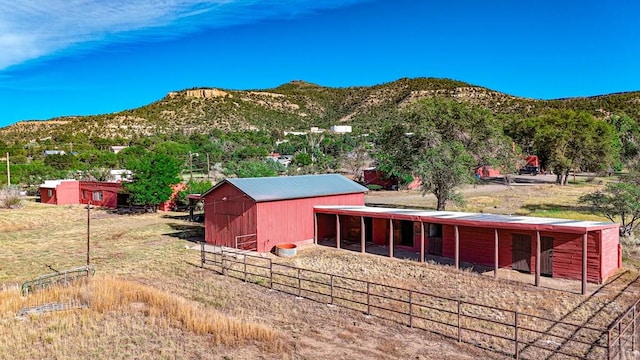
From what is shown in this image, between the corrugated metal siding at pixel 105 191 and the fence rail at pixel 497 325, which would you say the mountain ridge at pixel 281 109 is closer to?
the corrugated metal siding at pixel 105 191

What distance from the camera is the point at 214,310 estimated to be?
14.7 m

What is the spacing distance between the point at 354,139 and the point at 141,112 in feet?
206

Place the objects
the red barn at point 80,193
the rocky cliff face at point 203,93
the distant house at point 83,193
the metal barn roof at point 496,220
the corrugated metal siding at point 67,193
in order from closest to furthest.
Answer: the metal barn roof at point 496,220 → the distant house at point 83,193 → the red barn at point 80,193 → the corrugated metal siding at point 67,193 → the rocky cliff face at point 203,93

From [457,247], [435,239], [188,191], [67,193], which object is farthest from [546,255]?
[67,193]

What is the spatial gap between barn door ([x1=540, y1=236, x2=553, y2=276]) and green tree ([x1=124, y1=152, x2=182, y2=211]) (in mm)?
30394

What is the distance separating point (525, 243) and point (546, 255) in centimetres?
89

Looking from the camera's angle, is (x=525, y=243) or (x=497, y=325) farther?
(x=525, y=243)

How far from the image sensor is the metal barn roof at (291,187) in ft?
80.3

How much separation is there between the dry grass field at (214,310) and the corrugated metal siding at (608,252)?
533 millimetres

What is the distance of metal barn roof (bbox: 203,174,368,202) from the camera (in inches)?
964

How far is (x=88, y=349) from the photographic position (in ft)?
39.1

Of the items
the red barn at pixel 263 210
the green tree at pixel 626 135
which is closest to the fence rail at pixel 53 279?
the red barn at pixel 263 210

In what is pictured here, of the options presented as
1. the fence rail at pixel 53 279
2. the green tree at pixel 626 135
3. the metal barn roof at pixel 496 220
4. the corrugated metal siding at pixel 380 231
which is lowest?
the fence rail at pixel 53 279

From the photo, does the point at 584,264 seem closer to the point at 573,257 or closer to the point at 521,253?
the point at 573,257
